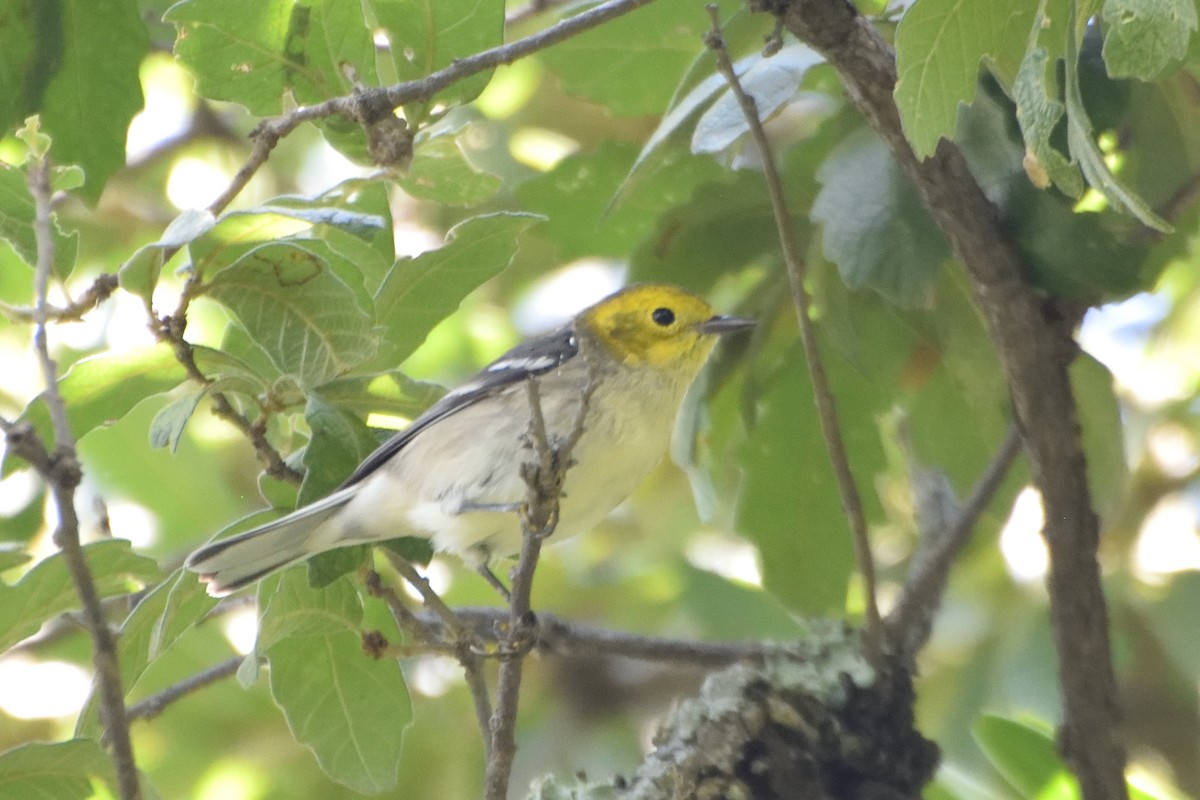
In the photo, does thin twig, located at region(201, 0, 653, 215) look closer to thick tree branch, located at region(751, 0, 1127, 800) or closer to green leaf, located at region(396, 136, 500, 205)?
thick tree branch, located at region(751, 0, 1127, 800)

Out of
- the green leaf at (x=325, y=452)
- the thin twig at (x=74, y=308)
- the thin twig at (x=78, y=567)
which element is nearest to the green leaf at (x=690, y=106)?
the green leaf at (x=325, y=452)

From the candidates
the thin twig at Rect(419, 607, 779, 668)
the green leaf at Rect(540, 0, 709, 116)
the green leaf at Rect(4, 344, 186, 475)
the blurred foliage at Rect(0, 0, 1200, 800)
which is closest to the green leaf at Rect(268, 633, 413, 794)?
the blurred foliage at Rect(0, 0, 1200, 800)

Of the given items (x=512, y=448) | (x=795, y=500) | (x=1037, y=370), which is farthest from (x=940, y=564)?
(x=512, y=448)

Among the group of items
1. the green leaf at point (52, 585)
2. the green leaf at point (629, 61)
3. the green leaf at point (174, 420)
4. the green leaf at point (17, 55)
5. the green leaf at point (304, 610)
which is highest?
the green leaf at point (629, 61)

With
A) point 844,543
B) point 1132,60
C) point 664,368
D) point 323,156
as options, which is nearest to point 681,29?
point 664,368

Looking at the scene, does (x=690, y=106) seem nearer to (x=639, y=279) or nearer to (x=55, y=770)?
(x=639, y=279)

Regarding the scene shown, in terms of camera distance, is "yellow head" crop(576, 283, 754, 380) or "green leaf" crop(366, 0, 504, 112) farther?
"yellow head" crop(576, 283, 754, 380)

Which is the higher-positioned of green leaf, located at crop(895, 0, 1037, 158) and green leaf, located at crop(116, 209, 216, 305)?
green leaf, located at crop(895, 0, 1037, 158)

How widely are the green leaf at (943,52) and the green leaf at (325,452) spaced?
1.03 m

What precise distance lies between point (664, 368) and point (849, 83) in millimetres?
1201

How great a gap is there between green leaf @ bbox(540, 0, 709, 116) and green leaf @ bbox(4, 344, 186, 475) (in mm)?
1324

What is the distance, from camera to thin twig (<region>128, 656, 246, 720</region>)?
2939mm

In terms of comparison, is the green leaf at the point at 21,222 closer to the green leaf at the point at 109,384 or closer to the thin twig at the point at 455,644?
the green leaf at the point at 109,384

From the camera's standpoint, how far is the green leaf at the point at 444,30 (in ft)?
7.87
